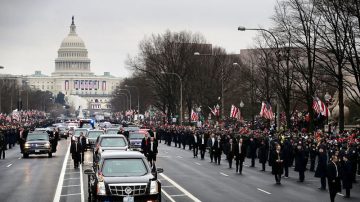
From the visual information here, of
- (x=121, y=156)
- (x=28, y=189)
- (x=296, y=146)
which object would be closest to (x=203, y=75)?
(x=296, y=146)

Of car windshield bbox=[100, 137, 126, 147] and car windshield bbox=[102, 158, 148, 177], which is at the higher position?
car windshield bbox=[100, 137, 126, 147]

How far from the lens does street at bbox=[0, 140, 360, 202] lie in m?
23.8

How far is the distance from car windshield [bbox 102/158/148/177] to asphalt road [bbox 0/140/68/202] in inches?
159

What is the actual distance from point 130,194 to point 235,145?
52.4 ft

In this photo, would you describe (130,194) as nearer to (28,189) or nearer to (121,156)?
(121,156)

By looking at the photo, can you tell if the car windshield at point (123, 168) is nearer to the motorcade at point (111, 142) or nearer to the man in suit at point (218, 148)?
the motorcade at point (111, 142)

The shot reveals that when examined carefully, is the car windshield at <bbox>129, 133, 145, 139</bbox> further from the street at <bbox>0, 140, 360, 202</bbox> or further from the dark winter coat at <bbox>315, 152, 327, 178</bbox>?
the dark winter coat at <bbox>315, 152, 327, 178</bbox>

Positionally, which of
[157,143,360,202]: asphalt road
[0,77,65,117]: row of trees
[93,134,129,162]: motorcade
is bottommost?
[157,143,360,202]: asphalt road

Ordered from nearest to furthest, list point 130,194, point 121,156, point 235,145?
point 130,194, point 121,156, point 235,145

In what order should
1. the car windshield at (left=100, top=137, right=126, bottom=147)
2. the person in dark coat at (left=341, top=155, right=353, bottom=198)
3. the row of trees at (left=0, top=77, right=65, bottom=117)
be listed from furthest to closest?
the row of trees at (left=0, top=77, right=65, bottom=117)
the car windshield at (left=100, top=137, right=126, bottom=147)
the person in dark coat at (left=341, top=155, right=353, bottom=198)

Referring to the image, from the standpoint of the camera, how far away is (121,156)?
19.7 metres

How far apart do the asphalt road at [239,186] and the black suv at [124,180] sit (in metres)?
3.91

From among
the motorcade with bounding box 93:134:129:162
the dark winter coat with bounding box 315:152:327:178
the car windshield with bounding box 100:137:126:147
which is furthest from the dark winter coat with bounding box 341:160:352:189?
the car windshield with bounding box 100:137:126:147

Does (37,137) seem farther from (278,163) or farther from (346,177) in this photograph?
(346,177)
